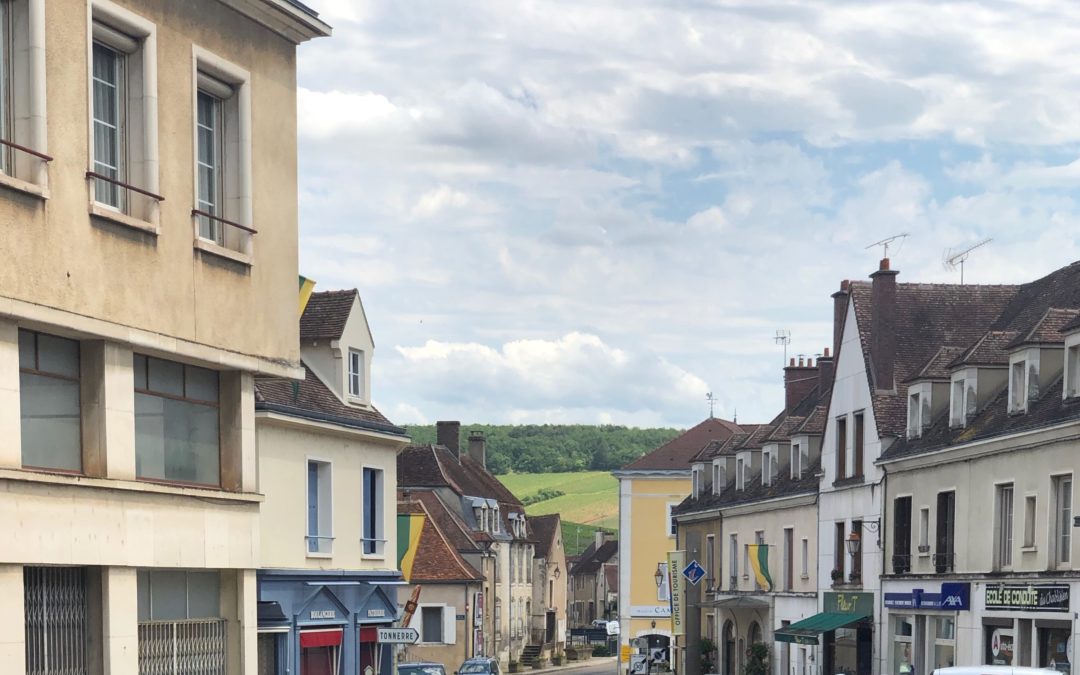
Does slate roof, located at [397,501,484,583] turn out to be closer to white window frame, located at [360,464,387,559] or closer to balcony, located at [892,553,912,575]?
white window frame, located at [360,464,387,559]

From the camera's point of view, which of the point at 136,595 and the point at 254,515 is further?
the point at 254,515

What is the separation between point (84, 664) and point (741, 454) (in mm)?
42537

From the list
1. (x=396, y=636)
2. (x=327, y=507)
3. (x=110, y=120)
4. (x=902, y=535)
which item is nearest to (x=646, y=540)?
(x=902, y=535)

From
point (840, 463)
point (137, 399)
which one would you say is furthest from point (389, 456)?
point (137, 399)

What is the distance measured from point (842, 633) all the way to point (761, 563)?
26.3 feet

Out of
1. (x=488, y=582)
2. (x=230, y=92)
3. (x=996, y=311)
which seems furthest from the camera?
(x=488, y=582)

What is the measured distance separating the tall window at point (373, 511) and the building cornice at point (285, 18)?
16.6m

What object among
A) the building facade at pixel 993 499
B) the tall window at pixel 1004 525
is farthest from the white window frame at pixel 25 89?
the tall window at pixel 1004 525

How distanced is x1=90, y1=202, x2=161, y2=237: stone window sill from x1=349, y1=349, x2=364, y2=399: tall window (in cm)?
1859

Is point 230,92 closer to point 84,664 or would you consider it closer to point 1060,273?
point 84,664

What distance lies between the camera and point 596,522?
177375 millimetres

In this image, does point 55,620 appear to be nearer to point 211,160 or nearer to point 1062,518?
point 211,160

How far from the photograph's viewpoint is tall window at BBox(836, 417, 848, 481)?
44.8 metres

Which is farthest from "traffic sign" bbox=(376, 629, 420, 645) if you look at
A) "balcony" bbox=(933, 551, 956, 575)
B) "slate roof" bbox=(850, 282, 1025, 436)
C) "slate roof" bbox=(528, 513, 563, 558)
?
"slate roof" bbox=(528, 513, 563, 558)
